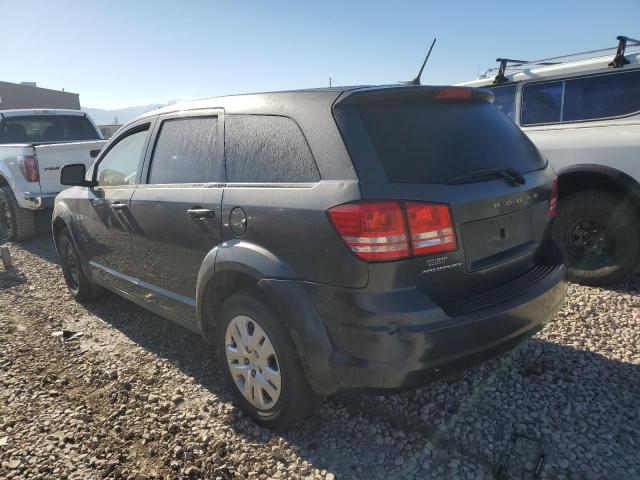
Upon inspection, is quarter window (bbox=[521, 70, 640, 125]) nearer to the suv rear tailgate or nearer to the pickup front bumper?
the suv rear tailgate

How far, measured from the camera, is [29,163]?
659cm

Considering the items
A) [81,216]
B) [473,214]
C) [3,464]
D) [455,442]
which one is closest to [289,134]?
[473,214]

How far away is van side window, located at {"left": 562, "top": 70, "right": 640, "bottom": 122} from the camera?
4.15 m

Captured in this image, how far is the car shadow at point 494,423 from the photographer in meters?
2.28

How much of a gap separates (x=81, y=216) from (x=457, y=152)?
11.2 feet

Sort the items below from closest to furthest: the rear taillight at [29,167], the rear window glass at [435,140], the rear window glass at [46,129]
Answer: the rear window glass at [435,140]
the rear taillight at [29,167]
the rear window glass at [46,129]

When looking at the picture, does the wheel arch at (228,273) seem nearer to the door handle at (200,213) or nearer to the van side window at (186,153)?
the door handle at (200,213)

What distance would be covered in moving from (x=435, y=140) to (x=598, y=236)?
2.99 meters

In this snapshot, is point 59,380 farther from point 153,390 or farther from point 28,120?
point 28,120

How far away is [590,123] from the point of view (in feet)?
14.4

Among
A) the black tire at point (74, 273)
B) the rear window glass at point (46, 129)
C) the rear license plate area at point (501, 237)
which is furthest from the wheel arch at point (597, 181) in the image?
the rear window glass at point (46, 129)

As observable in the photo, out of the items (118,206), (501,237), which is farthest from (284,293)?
(118,206)

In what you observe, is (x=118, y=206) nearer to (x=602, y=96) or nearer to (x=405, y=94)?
(x=405, y=94)

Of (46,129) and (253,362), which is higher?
(46,129)
